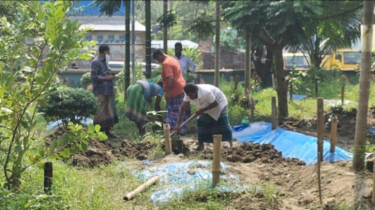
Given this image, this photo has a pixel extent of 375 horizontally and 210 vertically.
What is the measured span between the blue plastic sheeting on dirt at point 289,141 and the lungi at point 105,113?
8.18 ft

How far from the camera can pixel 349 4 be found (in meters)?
11.1

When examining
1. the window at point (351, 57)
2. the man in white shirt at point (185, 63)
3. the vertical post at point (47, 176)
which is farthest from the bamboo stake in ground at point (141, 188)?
the window at point (351, 57)

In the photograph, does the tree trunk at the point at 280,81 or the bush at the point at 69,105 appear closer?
the bush at the point at 69,105

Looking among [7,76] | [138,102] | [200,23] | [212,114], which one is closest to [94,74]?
[138,102]

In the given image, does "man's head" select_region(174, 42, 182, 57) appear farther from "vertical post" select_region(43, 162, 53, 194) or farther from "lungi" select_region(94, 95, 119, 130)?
"vertical post" select_region(43, 162, 53, 194)

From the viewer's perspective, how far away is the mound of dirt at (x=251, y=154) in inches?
321

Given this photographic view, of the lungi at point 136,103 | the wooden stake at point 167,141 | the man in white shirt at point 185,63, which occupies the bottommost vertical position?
the wooden stake at point 167,141

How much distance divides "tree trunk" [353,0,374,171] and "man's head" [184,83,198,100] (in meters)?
2.65

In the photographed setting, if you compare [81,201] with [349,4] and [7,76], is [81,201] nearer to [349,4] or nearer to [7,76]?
[7,76]

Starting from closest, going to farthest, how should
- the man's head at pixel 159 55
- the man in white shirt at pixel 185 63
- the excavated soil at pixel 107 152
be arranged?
the excavated soil at pixel 107 152, the man's head at pixel 159 55, the man in white shirt at pixel 185 63

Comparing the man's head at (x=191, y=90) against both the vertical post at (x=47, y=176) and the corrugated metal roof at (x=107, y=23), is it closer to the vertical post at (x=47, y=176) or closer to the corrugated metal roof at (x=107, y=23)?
the vertical post at (x=47, y=176)

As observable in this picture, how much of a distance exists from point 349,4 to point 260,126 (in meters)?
3.04

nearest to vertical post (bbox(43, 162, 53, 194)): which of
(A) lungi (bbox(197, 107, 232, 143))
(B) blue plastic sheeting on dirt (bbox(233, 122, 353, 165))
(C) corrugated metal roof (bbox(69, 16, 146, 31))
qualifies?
(A) lungi (bbox(197, 107, 232, 143))

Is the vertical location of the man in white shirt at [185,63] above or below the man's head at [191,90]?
above
